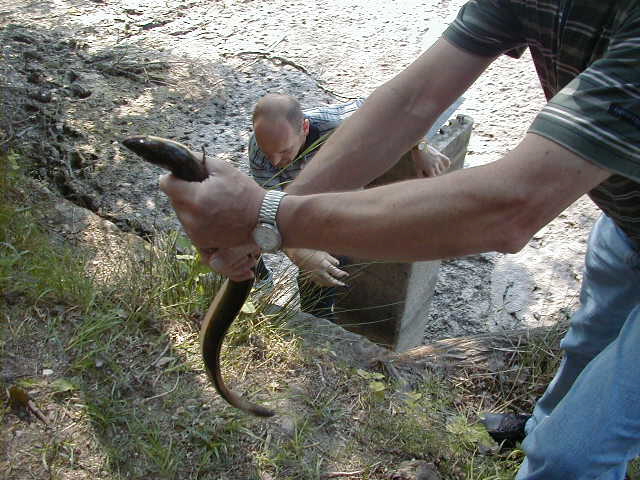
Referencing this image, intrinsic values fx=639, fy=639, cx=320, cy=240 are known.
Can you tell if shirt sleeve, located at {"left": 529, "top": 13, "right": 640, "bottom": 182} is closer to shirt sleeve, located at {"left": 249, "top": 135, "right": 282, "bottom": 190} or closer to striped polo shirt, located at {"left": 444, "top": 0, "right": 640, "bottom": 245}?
striped polo shirt, located at {"left": 444, "top": 0, "right": 640, "bottom": 245}

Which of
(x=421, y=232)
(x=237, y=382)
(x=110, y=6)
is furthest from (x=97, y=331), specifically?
(x=110, y=6)

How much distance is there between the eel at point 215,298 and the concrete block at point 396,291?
127 cm

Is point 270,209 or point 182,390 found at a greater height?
point 270,209

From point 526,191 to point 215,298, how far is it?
1.26m

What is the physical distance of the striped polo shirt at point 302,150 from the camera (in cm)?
352

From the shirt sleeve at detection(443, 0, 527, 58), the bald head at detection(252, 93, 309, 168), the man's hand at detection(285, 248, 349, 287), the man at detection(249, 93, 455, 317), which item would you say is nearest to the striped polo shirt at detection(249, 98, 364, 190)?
the man at detection(249, 93, 455, 317)

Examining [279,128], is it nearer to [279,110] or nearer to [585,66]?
[279,110]

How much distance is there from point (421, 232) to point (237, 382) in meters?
1.39

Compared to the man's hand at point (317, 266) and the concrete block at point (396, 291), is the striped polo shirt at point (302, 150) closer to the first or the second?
the concrete block at point (396, 291)

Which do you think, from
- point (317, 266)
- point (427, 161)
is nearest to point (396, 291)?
point (317, 266)

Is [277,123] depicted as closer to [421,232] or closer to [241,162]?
[241,162]

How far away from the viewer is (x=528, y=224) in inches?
57.7

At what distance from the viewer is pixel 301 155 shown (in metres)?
2.85

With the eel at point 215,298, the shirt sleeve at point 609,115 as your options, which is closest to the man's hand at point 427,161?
the eel at point 215,298
